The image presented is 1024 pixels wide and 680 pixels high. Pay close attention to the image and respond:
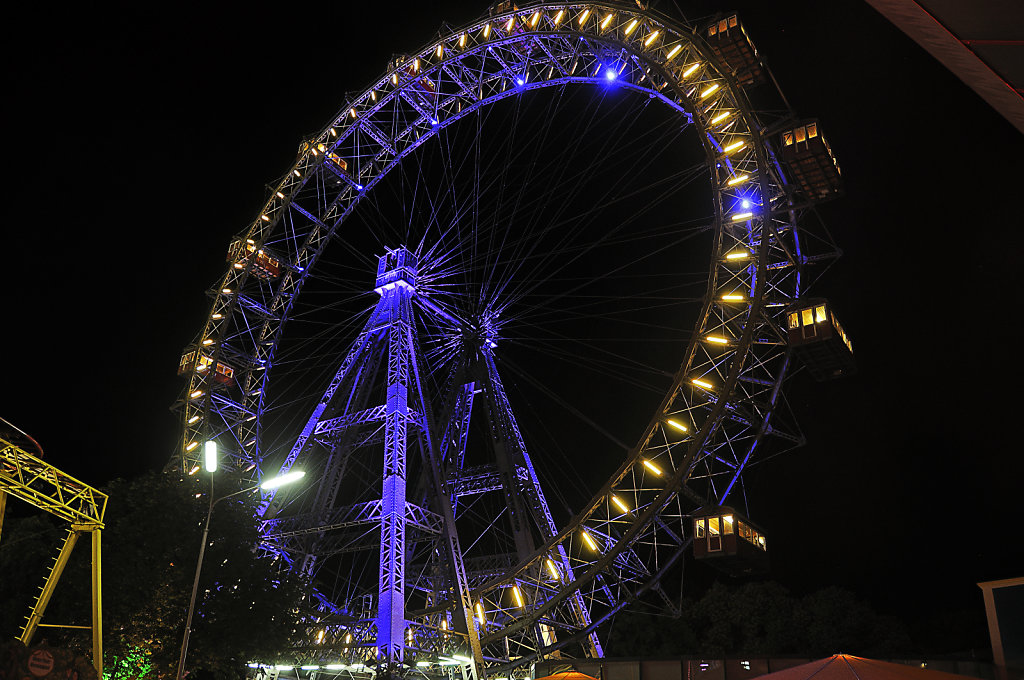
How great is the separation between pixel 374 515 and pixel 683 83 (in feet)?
56.9

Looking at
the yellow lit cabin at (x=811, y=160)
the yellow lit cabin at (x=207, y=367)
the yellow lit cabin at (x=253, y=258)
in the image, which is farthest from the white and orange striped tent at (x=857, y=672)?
the yellow lit cabin at (x=253, y=258)

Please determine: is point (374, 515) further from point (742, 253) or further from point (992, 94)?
point (992, 94)

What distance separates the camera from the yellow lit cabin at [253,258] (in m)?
35.5

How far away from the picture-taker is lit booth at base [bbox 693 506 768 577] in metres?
24.0

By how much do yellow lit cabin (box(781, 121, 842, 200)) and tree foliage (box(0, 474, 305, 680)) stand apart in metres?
20.5

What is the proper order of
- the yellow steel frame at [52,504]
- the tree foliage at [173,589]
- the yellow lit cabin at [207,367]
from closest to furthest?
the yellow steel frame at [52,504]
the tree foliage at [173,589]
the yellow lit cabin at [207,367]

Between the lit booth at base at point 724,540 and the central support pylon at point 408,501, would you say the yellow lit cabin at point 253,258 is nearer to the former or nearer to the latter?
the central support pylon at point 408,501

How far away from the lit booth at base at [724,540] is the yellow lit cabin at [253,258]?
20.8 m

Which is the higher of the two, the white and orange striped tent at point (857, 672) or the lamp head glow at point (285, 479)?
the lamp head glow at point (285, 479)

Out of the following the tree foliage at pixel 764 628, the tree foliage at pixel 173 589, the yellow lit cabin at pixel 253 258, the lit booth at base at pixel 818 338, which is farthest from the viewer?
the tree foliage at pixel 764 628

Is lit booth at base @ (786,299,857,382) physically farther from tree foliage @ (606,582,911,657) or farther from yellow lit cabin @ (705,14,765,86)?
tree foliage @ (606,582,911,657)

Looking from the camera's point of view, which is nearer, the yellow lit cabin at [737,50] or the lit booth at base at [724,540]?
the lit booth at base at [724,540]

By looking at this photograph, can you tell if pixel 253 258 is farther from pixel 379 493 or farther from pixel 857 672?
pixel 857 672

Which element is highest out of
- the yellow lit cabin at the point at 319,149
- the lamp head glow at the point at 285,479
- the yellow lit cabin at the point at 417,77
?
the yellow lit cabin at the point at 417,77
